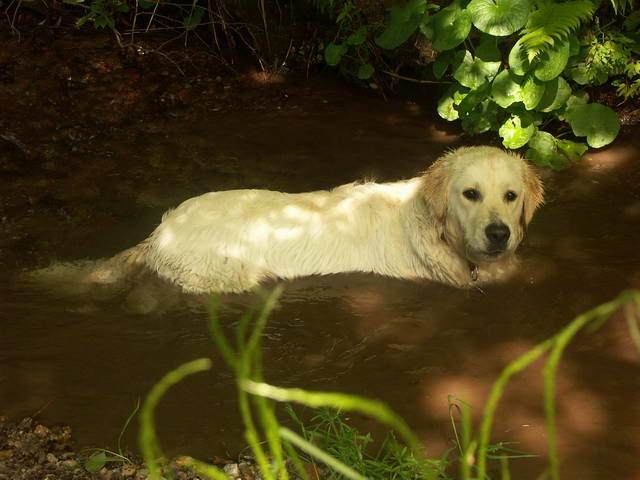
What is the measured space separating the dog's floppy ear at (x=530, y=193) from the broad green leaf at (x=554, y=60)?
1283mm

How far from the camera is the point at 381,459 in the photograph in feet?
9.74

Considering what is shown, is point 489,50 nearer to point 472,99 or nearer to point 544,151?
point 472,99

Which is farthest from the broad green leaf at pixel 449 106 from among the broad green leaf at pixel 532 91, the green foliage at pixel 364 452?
the green foliage at pixel 364 452

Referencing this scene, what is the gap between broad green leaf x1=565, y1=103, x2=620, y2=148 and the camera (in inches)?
223

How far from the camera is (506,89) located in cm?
543

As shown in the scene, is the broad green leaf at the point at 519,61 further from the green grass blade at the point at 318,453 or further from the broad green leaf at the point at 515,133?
the green grass blade at the point at 318,453

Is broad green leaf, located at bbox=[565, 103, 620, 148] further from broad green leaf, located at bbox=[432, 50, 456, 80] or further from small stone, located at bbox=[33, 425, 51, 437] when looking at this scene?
small stone, located at bbox=[33, 425, 51, 437]

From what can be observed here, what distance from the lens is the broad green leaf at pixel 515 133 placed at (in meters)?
5.61

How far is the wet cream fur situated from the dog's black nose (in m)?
0.14

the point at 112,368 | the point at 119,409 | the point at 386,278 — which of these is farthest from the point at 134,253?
the point at 386,278

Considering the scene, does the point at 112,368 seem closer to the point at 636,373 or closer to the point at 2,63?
the point at 636,373

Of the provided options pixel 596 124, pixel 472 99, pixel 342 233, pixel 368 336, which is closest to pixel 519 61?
pixel 472 99

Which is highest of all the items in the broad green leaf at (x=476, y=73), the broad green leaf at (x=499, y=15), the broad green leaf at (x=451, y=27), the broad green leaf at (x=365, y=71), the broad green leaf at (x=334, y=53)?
the broad green leaf at (x=499, y=15)

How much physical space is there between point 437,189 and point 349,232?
2.24ft
